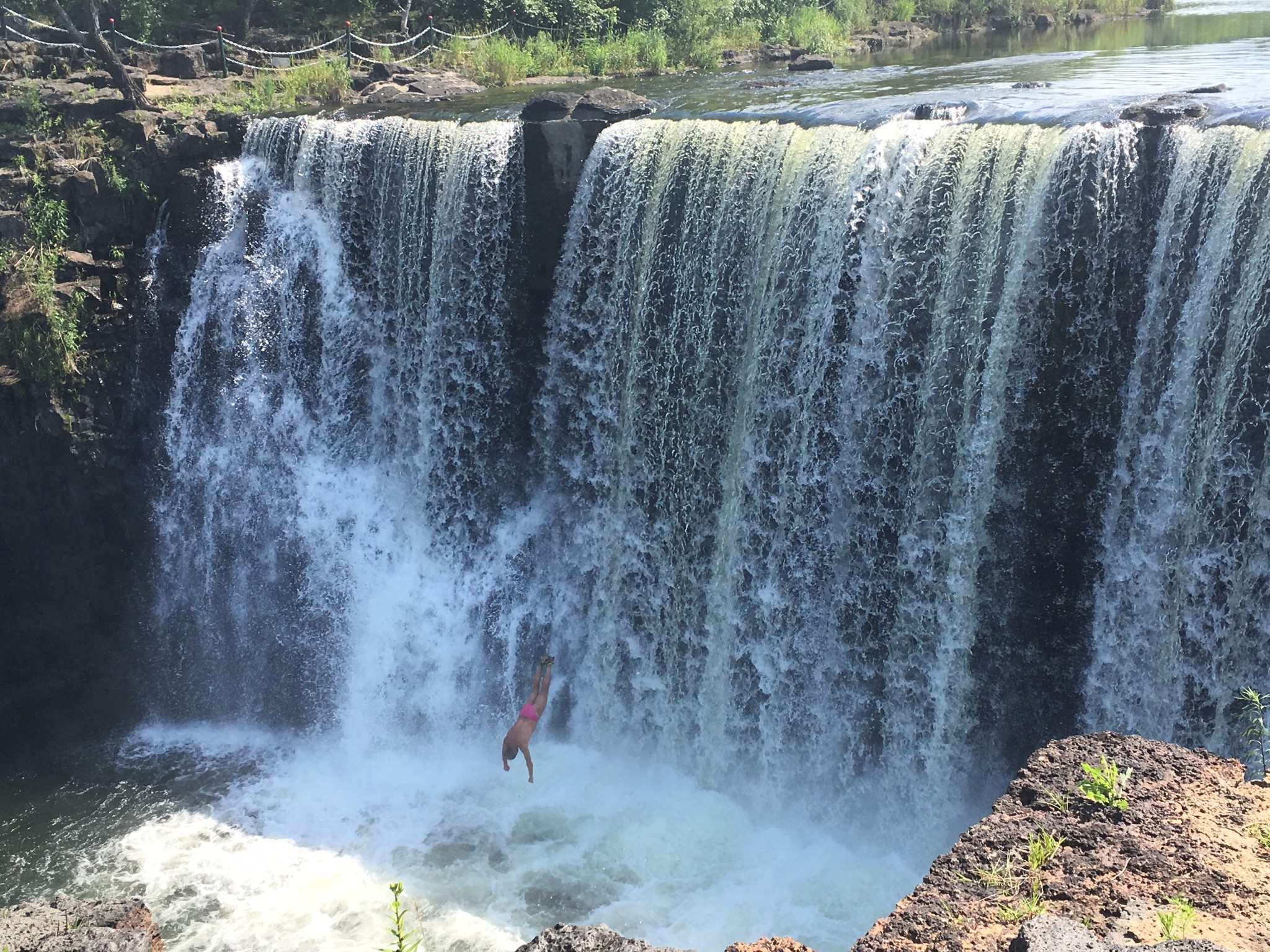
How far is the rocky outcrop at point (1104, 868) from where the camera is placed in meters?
4.36

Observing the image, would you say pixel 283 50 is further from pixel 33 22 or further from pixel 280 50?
pixel 33 22

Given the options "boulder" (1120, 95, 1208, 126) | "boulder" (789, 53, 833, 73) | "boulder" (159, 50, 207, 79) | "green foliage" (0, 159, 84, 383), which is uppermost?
"boulder" (159, 50, 207, 79)

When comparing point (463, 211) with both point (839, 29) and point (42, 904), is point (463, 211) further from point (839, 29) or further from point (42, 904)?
point (839, 29)

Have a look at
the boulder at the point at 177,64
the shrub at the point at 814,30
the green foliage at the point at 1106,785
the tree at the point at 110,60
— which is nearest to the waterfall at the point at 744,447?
the tree at the point at 110,60

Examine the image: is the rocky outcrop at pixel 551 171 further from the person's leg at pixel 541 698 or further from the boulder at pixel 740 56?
the boulder at pixel 740 56

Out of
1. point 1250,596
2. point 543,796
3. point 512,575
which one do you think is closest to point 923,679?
point 1250,596

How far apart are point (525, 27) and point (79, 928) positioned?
58.4 feet

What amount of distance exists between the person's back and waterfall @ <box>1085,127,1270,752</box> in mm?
4518

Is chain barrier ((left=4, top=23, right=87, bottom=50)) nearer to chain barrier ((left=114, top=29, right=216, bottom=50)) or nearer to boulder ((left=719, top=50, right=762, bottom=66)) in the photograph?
chain barrier ((left=114, top=29, right=216, bottom=50))

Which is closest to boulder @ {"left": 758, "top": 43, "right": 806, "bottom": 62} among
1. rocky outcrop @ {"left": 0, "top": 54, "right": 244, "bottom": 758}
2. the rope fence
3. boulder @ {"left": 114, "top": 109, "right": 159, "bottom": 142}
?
the rope fence

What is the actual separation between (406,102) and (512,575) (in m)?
7.87

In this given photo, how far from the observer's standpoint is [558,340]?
11.2 meters

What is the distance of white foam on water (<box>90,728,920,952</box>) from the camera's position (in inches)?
342

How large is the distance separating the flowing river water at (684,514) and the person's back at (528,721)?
48 centimetres
